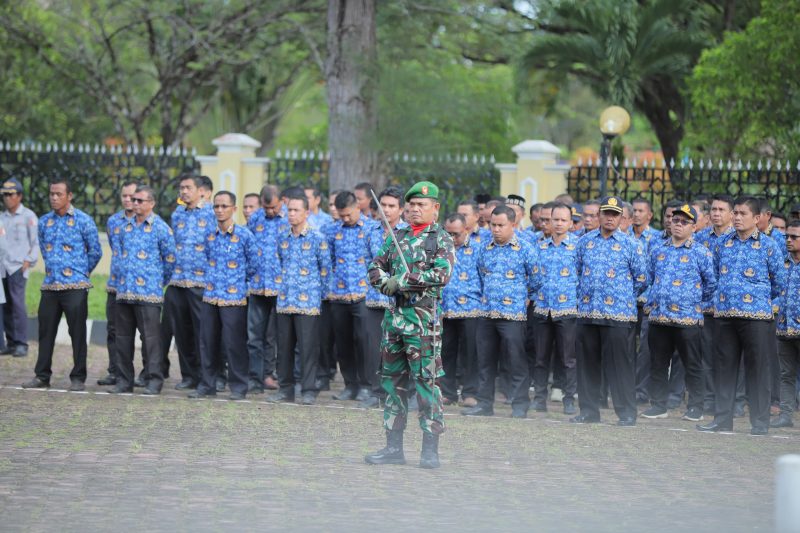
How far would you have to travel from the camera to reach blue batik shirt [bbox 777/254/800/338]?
12.0m

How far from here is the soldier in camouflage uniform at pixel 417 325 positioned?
29.8 ft

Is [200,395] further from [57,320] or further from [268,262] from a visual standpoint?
[57,320]

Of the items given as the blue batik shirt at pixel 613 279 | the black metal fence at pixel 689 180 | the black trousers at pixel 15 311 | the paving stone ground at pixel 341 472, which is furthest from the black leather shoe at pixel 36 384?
the black metal fence at pixel 689 180

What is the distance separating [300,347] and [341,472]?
146 inches

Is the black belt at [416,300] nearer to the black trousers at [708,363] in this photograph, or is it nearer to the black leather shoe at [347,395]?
the black leather shoe at [347,395]

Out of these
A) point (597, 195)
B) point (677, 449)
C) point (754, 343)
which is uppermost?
point (597, 195)

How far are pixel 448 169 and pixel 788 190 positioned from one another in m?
5.35

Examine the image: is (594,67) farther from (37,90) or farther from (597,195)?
(37,90)

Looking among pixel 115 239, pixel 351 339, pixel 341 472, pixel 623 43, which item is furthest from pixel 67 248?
pixel 623 43

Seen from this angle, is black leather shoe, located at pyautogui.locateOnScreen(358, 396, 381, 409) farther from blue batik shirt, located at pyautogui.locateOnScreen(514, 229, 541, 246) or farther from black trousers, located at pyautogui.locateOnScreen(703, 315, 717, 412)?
black trousers, located at pyautogui.locateOnScreen(703, 315, 717, 412)

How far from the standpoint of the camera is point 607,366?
11781 mm

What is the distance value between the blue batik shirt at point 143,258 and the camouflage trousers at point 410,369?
13.0 ft

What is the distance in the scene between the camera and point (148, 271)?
41.1ft

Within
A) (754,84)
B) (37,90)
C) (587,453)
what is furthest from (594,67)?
(587,453)
